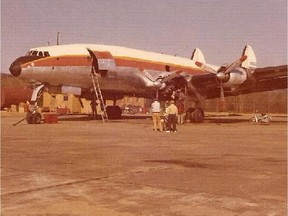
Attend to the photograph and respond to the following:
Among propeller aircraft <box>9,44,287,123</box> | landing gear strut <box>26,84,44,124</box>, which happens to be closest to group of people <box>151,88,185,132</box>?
propeller aircraft <box>9,44,287,123</box>

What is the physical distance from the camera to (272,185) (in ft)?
22.5

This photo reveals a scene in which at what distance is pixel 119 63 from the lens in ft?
90.9

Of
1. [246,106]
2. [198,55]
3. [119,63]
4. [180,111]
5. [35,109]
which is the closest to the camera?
[35,109]

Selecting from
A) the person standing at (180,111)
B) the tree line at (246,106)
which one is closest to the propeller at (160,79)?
the person standing at (180,111)

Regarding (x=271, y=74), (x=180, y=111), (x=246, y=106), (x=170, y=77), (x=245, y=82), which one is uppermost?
(x=170, y=77)

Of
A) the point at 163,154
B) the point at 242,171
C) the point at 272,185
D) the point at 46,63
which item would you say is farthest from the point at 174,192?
the point at 46,63

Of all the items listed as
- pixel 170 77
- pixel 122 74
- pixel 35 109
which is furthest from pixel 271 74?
pixel 35 109

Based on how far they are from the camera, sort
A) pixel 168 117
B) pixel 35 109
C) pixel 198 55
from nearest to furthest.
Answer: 1. pixel 168 117
2. pixel 35 109
3. pixel 198 55

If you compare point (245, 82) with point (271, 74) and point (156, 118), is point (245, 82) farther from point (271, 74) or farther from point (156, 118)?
point (156, 118)

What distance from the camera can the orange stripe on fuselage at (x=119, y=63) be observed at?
25.0m

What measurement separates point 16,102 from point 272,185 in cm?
5695

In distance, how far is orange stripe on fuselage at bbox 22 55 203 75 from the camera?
2502cm

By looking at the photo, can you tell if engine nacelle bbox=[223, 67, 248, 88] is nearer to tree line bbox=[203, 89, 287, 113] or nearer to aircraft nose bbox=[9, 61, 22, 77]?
aircraft nose bbox=[9, 61, 22, 77]

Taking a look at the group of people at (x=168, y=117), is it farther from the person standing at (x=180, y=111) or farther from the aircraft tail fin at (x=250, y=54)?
the aircraft tail fin at (x=250, y=54)
